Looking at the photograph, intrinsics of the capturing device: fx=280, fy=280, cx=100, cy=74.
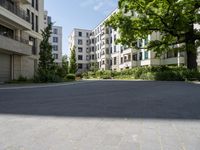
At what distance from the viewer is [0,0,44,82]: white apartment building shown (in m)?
27.7

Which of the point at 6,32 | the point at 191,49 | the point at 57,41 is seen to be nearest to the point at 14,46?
the point at 6,32

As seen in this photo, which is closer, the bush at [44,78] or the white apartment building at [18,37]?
the bush at [44,78]

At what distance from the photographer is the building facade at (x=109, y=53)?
5262 centimetres

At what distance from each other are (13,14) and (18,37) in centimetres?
404

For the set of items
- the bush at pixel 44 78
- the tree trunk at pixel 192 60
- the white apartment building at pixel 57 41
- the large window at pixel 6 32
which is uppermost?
the white apartment building at pixel 57 41

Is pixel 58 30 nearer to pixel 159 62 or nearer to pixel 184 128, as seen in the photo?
pixel 159 62

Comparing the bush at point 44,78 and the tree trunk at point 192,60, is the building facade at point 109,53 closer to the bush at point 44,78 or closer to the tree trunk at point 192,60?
the tree trunk at point 192,60

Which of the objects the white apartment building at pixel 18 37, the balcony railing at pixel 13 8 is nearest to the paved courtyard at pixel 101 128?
the white apartment building at pixel 18 37

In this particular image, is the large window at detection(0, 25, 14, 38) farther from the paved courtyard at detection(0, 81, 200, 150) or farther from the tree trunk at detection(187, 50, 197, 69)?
the paved courtyard at detection(0, 81, 200, 150)

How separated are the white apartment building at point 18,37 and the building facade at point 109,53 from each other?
31.2ft

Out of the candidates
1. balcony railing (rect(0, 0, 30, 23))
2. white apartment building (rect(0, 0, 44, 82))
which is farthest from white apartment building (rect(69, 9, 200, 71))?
balcony railing (rect(0, 0, 30, 23))

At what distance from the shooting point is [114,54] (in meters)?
78.2

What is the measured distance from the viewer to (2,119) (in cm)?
691

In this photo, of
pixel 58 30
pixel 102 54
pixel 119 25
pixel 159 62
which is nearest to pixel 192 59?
pixel 119 25
